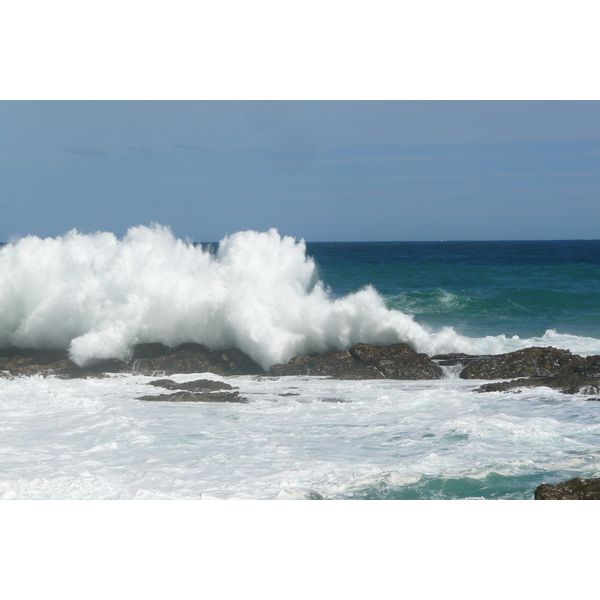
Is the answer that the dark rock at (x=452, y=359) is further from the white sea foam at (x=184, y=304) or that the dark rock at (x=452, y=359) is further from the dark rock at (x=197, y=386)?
the dark rock at (x=197, y=386)

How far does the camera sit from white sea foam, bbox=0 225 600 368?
10.1 meters

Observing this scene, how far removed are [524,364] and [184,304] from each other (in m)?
5.09

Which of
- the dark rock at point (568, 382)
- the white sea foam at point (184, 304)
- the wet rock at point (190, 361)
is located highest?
the white sea foam at point (184, 304)

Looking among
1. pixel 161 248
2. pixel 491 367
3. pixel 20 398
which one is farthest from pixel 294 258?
pixel 20 398

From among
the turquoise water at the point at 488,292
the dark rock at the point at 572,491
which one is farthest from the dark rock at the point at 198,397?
the turquoise water at the point at 488,292

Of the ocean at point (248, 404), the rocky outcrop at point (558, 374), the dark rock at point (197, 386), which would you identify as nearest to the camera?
the ocean at point (248, 404)

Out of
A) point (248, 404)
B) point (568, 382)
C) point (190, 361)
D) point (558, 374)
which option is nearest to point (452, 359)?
point (558, 374)

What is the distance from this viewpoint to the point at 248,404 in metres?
7.55

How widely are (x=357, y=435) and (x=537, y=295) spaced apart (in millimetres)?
13774

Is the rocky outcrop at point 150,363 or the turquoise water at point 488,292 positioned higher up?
the turquoise water at point 488,292

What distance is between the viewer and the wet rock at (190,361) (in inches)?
376

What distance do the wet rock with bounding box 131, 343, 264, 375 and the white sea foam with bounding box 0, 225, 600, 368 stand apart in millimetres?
180

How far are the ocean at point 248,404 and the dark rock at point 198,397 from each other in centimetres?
17

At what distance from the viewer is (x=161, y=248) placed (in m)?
11.0
